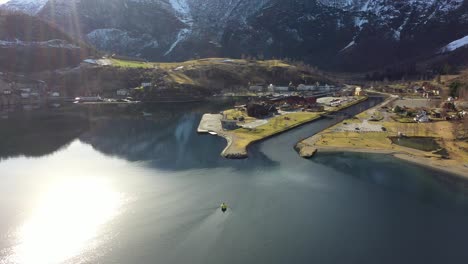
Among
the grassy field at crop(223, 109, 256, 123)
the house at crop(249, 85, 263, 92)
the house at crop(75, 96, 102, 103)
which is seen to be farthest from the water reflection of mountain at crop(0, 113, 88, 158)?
the house at crop(249, 85, 263, 92)

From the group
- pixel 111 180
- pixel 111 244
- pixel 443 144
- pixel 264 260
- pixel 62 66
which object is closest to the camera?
pixel 264 260

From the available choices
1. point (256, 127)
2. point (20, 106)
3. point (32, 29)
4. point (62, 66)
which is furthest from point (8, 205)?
point (32, 29)

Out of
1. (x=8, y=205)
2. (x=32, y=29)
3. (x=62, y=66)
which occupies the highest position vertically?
(x=32, y=29)

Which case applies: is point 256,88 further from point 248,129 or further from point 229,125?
point 248,129

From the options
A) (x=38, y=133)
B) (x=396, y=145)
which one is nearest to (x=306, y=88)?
(x=396, y=145)

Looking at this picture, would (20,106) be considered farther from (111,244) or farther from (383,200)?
(383,200)

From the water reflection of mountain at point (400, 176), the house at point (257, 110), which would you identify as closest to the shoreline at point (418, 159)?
the water reflection of mountain at point (400, 176)
